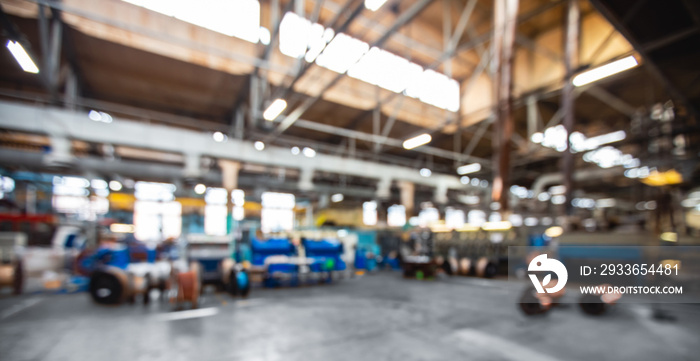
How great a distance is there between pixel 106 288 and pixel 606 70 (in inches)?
474

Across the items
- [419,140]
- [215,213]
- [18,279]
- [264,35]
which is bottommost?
[18,279]

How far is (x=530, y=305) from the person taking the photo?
6094mm

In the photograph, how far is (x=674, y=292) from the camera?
619 centimetres

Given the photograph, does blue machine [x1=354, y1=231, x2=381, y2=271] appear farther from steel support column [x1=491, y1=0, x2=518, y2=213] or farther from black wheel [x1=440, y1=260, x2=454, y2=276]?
steel support column [x1=491, y1=0, x2=518, y2=213]

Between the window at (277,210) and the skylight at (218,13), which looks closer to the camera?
the skylight at (218,13)

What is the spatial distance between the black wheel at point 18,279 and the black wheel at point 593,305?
47.1 feet

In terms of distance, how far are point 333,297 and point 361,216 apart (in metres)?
16.0

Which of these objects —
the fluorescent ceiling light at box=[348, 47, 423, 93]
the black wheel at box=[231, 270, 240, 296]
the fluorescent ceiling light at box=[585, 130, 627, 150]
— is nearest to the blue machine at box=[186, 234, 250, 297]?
the black wheel at box=[231, 270, 240, 296]

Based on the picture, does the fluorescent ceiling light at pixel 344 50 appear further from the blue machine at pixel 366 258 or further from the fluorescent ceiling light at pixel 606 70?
the blue machine at pixel 366 258

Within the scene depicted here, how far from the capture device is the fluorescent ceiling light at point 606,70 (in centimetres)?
557

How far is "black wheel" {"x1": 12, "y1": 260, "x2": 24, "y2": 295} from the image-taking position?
832cm

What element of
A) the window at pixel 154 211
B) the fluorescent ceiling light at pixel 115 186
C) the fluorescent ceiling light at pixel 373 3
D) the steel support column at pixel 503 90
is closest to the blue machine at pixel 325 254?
the steel support column at pixel 503 90

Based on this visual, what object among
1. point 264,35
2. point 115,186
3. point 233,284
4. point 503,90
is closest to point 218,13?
point 264,35

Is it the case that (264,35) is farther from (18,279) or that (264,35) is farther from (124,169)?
(18,279)
